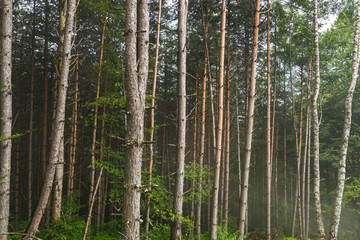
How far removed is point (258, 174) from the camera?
24.0 meters

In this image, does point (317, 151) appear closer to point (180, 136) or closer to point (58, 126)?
point (180, 136)

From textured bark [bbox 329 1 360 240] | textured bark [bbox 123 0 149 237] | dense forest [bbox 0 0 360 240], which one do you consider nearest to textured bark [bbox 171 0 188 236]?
dense forest [bbox 0 0 360 240]

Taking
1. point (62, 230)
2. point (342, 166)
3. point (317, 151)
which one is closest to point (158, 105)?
point (317, 151)

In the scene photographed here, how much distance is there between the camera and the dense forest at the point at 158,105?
197 inches

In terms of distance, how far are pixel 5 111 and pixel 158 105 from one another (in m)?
8.79

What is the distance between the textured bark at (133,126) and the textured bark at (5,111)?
300 centimetres

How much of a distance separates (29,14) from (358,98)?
1890 centimetres

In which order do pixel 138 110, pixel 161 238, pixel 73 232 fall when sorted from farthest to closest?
pixel 161 238, pixel 73 232, pixel 138 110

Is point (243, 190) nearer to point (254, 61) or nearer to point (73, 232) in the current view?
point (254, 61)

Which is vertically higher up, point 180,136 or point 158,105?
point 158,105

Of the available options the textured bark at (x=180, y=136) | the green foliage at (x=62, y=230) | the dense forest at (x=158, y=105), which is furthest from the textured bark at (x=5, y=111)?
→ the textured bark at (x=180, y=136)

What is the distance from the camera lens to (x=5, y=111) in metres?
4.98

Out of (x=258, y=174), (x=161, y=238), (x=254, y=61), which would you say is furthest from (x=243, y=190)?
(x=258, y=174)

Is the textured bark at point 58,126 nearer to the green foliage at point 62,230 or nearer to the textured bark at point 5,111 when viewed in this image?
the textured bark at point 5,111
